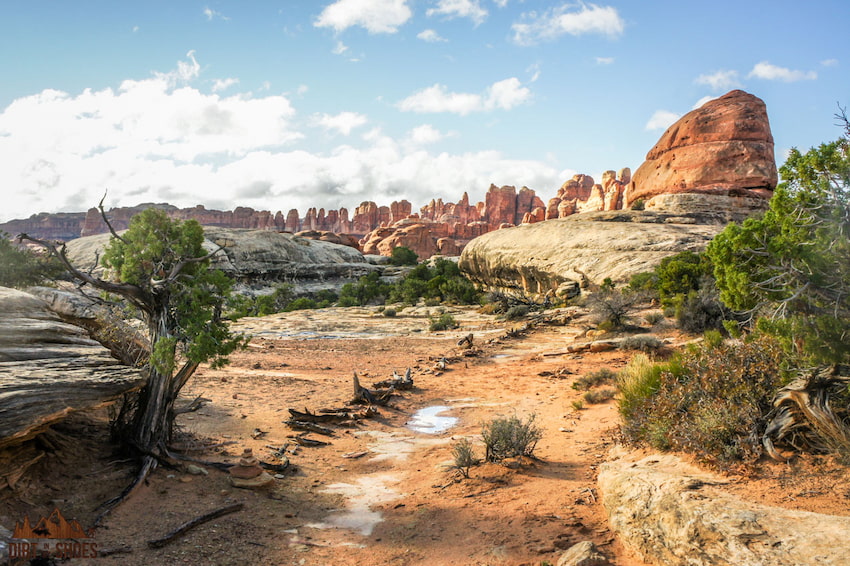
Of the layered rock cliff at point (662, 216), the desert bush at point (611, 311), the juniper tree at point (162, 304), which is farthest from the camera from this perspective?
the layered rock cliff at point (662, 216)

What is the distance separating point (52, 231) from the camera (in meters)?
174

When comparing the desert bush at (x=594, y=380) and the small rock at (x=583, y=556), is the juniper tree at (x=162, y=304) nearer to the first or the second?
the small rock at (x=583, y=556)

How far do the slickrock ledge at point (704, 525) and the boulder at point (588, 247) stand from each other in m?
21.8

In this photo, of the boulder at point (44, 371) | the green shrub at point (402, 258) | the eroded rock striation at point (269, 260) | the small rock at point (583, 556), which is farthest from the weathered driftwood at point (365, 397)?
the green shrub at point (402, 258)

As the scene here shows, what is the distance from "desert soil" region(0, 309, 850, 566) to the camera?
15.3ft

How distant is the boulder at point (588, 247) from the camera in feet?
86.3

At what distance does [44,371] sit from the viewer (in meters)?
5.29

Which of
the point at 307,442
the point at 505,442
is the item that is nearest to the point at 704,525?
the point at 505,442

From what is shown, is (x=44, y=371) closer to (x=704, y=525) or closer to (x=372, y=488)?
(x=372, y=488)

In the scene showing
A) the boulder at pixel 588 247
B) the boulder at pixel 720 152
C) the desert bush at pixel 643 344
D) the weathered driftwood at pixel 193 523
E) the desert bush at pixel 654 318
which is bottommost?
the weathered driftwood at pixel 193 523

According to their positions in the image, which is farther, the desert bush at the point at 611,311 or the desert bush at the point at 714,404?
the desert bush at the point at 611,311

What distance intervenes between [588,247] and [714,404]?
24.7 m

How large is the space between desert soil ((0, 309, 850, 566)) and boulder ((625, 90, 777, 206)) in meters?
34.4

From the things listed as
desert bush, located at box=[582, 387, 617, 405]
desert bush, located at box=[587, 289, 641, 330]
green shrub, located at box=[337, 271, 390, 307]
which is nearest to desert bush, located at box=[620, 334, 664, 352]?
desert bush, located at box=[587, 289, 641, 330]
